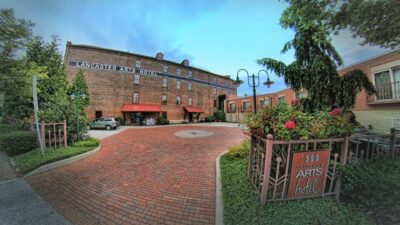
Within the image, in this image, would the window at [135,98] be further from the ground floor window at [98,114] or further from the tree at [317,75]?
the tree at [317,75]

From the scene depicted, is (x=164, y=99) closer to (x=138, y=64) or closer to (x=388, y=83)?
(x=138, y=64)

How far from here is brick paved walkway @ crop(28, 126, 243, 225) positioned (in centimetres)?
316

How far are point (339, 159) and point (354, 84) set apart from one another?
3040 mm

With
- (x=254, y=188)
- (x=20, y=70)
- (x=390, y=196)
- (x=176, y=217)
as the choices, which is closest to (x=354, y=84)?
(x=390, y=196)

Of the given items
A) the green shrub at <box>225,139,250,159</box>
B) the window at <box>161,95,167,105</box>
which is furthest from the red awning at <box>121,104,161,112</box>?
the green shrub at <box>225,139,250,159</box>

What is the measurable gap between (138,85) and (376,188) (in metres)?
27.0

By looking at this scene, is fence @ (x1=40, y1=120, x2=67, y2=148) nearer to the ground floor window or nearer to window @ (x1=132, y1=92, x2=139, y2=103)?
the ground floor window

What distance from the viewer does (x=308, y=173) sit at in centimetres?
305

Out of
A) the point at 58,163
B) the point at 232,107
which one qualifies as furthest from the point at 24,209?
the point at 232,107

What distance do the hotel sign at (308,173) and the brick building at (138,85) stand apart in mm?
23883

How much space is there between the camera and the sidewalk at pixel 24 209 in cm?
303

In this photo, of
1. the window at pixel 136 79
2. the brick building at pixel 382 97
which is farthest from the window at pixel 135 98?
the brick building at pixel 382 97

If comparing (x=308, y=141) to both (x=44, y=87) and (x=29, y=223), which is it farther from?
(x=44, y=87)

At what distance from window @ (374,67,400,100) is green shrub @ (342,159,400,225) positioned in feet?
29.7
